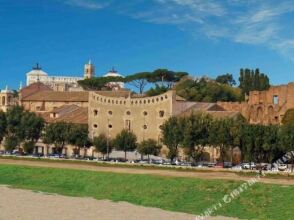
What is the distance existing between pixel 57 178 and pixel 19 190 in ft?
20.5

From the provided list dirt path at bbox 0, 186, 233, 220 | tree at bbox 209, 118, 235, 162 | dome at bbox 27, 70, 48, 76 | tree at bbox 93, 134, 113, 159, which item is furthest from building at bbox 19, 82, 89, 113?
dome at bbox 27, 70, 48, 76

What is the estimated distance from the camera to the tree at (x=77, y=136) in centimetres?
5672

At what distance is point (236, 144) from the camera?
46.8 metres

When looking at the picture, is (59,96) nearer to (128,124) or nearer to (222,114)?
(128,124)

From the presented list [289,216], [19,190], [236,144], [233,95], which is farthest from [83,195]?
[233,95]

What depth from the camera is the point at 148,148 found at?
5231 centimetres

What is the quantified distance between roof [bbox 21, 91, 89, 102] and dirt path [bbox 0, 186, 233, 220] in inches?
1644

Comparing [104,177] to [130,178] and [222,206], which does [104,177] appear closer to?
[130,178]

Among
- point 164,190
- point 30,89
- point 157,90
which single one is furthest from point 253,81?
point 164,190

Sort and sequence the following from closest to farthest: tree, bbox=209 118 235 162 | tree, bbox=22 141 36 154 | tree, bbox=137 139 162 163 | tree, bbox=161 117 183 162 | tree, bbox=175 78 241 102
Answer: tree, bbox=209 118 235 162, tree, bbox=161 117 183 162, tree, bbox=137 139 162 163, tree, bbox=22 141 36 154, tree, bbox=175 78 241 102

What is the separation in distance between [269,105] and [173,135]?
539 inches

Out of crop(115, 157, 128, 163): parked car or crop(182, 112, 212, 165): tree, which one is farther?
crop(115, 157, 128, 163): parked car

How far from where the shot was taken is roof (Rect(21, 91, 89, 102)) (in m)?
74.0

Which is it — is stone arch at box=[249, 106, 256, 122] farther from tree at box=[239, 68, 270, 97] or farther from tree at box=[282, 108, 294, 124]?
tree at box=[239, 68, 270, 97]
